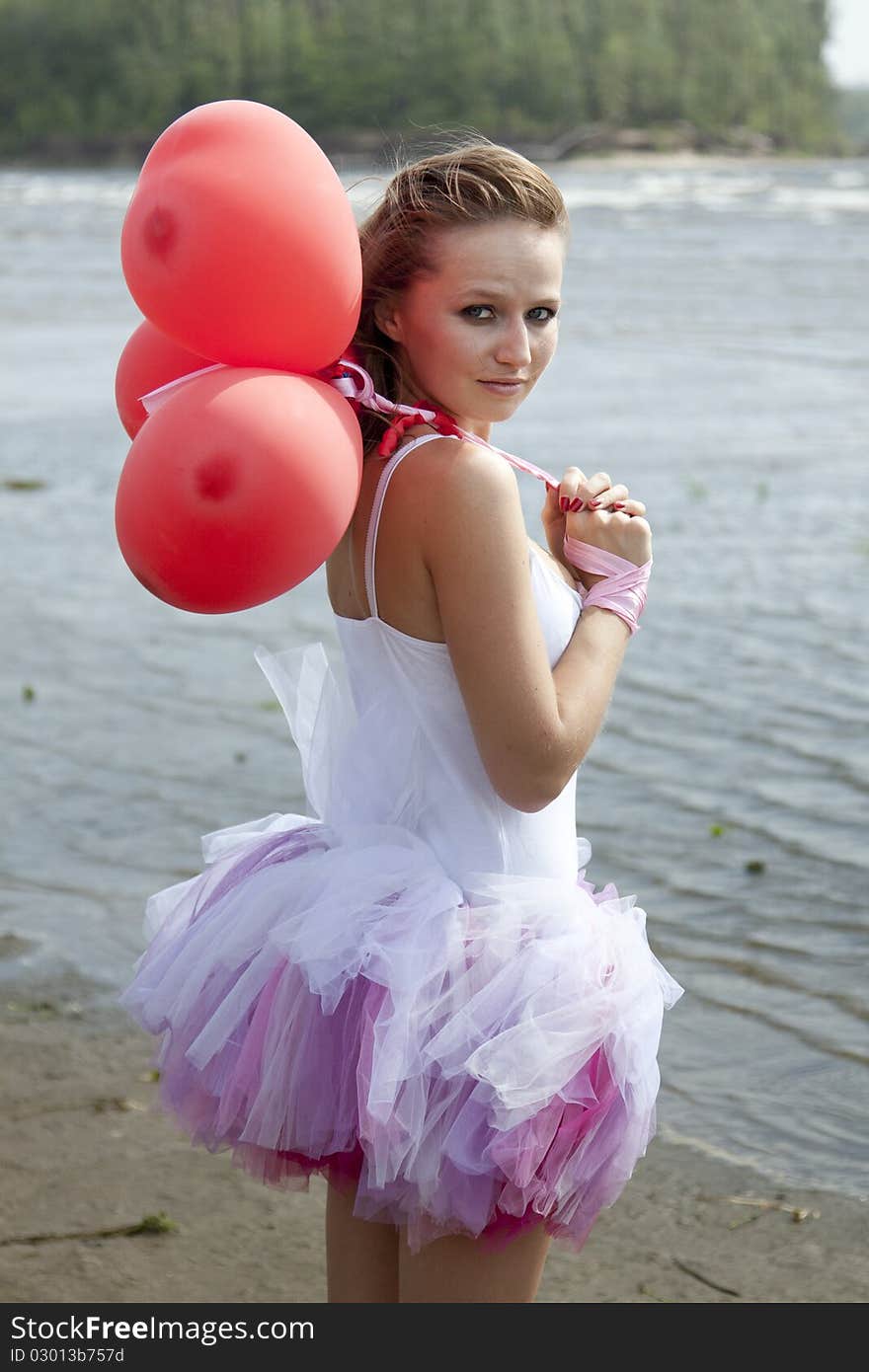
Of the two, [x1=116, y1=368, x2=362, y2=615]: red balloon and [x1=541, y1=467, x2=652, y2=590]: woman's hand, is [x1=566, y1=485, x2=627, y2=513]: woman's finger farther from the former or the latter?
[x1=116, y1=368, x2=362, y2=615]: red balloon

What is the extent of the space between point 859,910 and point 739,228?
28993 millimetres

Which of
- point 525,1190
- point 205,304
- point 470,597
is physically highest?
point 205,304

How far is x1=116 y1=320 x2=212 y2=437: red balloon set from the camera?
225 centimetres

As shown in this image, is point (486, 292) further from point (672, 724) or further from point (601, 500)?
point (672, 724)

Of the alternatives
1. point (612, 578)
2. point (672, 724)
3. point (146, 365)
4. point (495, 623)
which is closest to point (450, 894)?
point (495, 623)

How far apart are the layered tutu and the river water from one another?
41.4 inches

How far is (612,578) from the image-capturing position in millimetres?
2299

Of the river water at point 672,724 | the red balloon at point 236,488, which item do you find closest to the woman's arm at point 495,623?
the red balloon at point 236,488

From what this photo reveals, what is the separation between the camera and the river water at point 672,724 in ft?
13.6

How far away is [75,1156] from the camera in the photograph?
348 cm


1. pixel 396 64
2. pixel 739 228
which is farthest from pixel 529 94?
pixel 739 228
